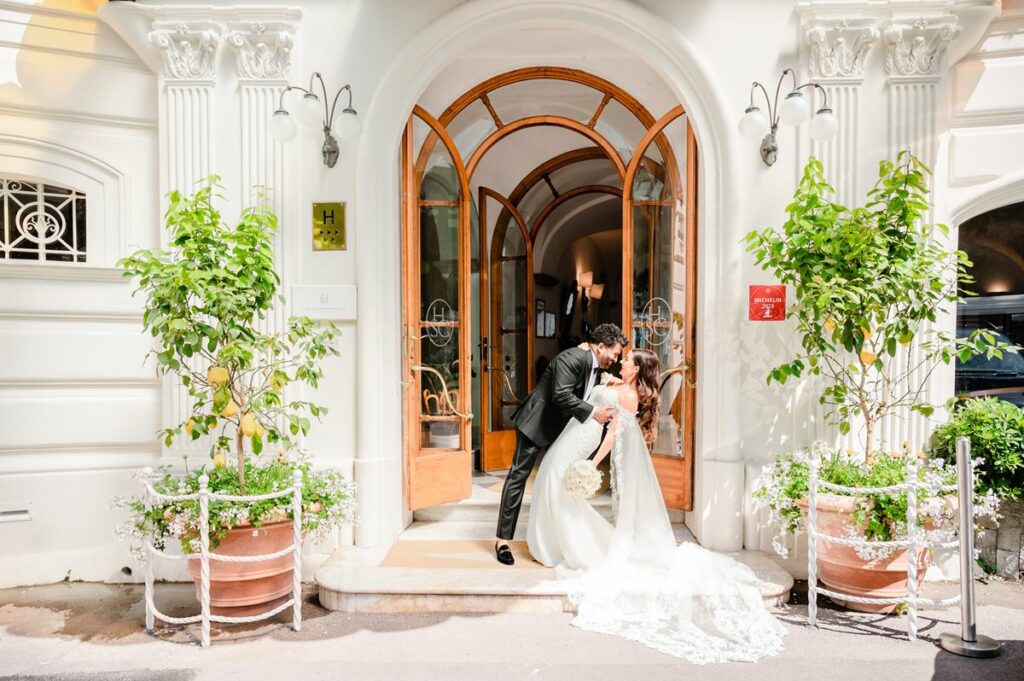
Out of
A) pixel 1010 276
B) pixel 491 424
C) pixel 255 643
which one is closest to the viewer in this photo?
pixel 255 643

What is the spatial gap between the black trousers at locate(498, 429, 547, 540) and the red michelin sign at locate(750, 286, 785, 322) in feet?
6.36

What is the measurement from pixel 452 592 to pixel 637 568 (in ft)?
4.12

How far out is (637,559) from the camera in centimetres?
449

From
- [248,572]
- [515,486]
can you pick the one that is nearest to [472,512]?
[515,486]

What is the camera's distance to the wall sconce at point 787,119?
432 cm

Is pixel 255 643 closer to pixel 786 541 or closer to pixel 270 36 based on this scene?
pixel 786 541

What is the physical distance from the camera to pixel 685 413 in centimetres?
523

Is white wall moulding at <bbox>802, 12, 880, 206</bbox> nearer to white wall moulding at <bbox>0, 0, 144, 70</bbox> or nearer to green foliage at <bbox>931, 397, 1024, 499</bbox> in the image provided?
green foliage at <bbox>931, 397, 1024, 499</bbox>

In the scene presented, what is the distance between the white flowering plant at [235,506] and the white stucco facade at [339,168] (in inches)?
20.6

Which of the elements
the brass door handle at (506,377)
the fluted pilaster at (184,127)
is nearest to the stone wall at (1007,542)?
the brass door handle at (506,377)

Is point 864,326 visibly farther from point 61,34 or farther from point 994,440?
point 61,34

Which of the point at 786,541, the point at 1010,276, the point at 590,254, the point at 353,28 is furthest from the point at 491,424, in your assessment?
the point at 590,254

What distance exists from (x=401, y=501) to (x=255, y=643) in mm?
1593

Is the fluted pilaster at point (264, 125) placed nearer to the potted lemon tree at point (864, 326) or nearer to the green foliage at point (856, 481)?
the potted lemon tree at point (864, 326)
